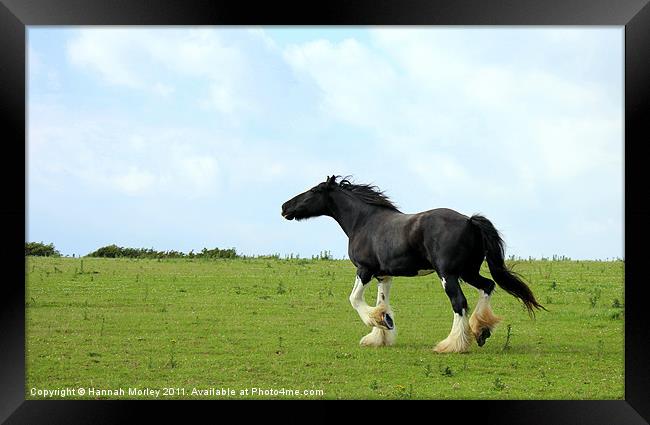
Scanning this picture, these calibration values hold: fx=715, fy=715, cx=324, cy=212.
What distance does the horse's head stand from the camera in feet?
31.4

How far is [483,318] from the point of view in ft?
27.7

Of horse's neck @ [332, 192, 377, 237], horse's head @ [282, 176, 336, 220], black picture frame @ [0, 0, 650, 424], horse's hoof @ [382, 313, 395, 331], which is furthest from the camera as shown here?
horse's head @ [282, 176, 336, 220]

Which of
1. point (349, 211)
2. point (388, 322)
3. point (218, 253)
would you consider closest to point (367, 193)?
point (349, 211)

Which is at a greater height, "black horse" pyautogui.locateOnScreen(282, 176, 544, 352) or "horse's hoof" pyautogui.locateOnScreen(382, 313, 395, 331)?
"black horse" pyautogui.locateOnScreen(282, 176, 544, 352)

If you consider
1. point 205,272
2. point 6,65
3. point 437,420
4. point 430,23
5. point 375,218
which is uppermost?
point 430,23

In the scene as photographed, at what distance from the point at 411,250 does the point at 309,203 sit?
1.66 metres

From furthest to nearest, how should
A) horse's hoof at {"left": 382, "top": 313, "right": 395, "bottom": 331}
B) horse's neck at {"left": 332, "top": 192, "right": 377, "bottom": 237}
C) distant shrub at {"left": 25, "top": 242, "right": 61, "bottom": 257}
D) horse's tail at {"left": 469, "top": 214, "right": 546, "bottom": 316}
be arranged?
distant shrub at {"left": 25, "top": 242, "right": 61, "bottom": 257}
horse's neck at {"left": 332, "top": 192, "right": 377, "bottom": 237}
horse's hoof at {"left": 382, "top": 313, "right": 395, "bottom": 331}
horse's tail at {"left": 469, "top": 214, "right": 546, "bottom": 316}

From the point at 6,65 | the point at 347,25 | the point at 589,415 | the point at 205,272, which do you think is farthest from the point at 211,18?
the point at 205,272

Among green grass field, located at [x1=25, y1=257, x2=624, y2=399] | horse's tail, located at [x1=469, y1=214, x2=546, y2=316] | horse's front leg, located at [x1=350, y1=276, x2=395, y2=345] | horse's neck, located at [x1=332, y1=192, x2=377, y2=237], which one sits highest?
horse's neck, located at [x1=332, y1=192, x2=377, y2=237]

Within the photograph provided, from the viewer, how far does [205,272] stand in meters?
14.3

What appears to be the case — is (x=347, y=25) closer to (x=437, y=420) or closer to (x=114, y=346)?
(x=437, y=420)

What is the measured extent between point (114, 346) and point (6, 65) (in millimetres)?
3929

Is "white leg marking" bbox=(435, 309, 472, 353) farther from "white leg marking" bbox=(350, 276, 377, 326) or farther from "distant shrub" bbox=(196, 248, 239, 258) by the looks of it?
"distant shrub" bbox=(196, 248, 239, 258)

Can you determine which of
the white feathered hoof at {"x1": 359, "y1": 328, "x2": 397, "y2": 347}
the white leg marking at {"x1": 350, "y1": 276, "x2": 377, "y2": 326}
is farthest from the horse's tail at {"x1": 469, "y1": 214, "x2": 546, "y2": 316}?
the white leg marking at {"x1": 350, "y1": 276, "x2": 377, "y2": 326}
